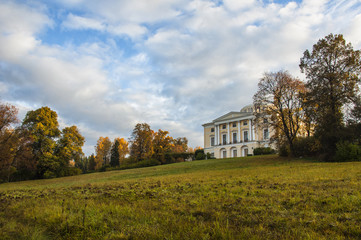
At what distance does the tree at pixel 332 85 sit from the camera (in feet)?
73.1

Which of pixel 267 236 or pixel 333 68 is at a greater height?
pixel 333 68

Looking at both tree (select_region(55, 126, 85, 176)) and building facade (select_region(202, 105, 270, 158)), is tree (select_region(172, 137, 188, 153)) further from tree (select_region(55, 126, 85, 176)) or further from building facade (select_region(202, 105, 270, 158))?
tree (select_region(55, 126, 85, 176))

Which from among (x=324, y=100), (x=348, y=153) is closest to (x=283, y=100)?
(x=324, y=100)

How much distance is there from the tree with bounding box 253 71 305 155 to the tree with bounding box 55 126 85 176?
30.9 metres

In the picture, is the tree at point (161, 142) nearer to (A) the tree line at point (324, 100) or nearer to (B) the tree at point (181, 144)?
(B) the tree at point (181, 144)

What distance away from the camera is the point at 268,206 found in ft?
17.6

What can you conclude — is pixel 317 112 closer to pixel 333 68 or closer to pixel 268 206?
pixel 333 68

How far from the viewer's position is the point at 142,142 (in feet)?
170

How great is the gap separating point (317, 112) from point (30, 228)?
80.9 ft

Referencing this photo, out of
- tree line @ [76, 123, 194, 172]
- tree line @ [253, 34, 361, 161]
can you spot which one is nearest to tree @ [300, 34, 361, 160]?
tree line @ [253, 34, 361, 161]

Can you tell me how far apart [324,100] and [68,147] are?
38.0m

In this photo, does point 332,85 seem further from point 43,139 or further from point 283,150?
point 43,139

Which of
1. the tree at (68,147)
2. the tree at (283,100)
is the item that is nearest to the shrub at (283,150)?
the tree at (283,100)

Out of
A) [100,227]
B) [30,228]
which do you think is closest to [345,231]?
[100,227]
